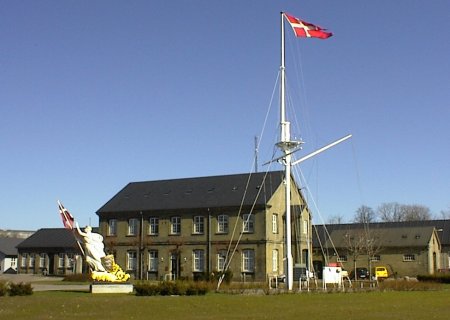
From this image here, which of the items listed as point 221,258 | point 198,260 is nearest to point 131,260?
point 198,260

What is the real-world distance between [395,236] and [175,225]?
24.3 metres

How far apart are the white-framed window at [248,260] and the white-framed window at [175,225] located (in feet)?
24.4

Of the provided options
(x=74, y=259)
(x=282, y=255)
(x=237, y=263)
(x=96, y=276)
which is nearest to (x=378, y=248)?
(x=282, y=255)

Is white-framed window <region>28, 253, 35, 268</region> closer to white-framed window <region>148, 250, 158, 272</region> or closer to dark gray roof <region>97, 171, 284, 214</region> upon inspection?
dark gray roof <region>97, 171, 284, 214</region>

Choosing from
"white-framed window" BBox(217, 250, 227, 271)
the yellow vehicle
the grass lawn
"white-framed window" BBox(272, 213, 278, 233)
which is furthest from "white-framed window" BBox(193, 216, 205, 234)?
the grass lawn

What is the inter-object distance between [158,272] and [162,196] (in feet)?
25.3

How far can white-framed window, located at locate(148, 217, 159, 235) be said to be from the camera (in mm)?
61156

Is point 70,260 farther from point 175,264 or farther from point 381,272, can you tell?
point 381,272

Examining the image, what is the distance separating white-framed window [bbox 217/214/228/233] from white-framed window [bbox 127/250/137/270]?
973cm

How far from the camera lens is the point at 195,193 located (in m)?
61.4

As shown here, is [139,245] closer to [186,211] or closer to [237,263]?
[186,211]

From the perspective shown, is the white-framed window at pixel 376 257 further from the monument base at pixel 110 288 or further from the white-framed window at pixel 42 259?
the monument base at pixel 110 288

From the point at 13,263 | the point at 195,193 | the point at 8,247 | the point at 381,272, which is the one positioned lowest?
the point at 381,272

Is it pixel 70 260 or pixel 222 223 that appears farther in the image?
pixel 70 260
